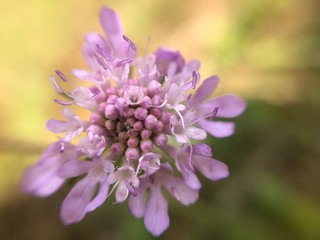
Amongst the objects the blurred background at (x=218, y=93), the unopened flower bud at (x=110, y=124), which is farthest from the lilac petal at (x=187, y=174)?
the blurred background at (x=218, y=93)

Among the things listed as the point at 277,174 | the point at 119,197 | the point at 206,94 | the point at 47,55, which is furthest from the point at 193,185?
the point at 47,55

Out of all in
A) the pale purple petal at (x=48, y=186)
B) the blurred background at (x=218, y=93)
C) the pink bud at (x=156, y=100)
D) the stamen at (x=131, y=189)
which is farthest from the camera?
the blurred background at (x=218, y=93)

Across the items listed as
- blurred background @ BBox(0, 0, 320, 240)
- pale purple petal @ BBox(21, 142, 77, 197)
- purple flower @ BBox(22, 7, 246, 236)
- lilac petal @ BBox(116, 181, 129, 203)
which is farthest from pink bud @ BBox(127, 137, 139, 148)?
blurred background @ BBox(0, 0, 320, 240)

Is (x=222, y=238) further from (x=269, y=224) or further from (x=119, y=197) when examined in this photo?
(x=119, y=197)

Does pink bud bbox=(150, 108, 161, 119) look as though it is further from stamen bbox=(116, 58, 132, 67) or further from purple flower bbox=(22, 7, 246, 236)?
stamen bbox=(116, 58, 132, 67)

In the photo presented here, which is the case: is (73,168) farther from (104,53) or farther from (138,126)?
(104,53)

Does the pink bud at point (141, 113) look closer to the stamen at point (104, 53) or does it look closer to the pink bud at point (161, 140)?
the pink bud at point (161, 140)
